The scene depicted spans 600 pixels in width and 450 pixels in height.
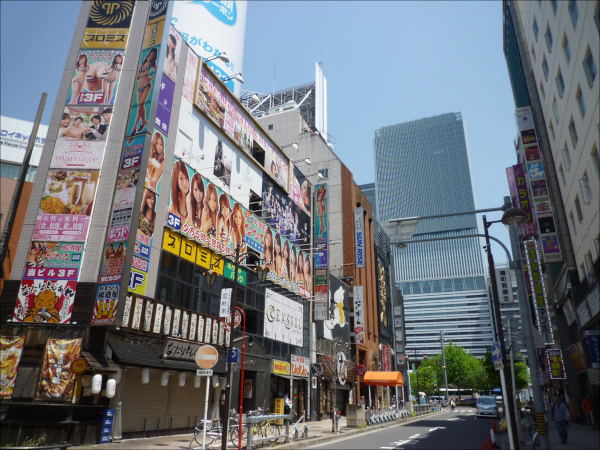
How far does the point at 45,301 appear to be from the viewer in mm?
18516

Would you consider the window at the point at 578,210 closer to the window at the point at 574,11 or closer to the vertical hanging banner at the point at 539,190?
the vertical hanging banner at the point at 539,190

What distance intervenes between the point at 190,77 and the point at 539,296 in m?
34.0

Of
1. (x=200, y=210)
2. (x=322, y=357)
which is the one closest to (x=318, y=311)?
(x=322, y=357)

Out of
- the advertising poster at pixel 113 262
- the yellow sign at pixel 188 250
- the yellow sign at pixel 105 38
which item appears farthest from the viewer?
the yellow sign at pixel 188 250

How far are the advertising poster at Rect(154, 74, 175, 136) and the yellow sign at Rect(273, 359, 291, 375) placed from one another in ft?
61.6

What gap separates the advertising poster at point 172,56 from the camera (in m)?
24.7

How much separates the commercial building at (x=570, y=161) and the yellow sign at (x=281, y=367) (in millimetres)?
20198

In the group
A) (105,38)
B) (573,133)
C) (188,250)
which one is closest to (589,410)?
(573,133)

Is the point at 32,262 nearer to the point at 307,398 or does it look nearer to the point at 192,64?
the point at 192,64

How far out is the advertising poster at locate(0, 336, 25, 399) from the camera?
16562mm

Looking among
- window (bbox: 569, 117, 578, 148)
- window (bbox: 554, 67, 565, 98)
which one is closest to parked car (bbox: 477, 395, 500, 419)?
window (bbox: 569, 117, 578, 148)

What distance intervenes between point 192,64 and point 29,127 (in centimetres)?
3418

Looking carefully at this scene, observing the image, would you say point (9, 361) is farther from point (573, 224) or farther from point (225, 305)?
point (573, 224)

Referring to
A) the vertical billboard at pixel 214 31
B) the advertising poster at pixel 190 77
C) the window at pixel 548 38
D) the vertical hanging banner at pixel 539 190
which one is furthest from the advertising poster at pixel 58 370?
the window at pixel 548 38
